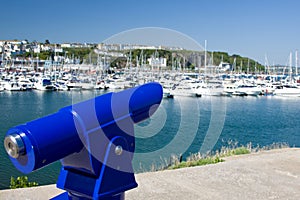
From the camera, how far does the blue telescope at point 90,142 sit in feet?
7.73

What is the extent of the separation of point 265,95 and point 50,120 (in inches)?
2347

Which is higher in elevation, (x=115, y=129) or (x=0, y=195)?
(x=115, y=129)

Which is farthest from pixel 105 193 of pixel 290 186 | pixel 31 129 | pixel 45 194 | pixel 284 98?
pixel 284 98

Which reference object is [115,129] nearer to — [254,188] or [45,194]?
[45,194]

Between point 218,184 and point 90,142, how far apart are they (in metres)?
3.59

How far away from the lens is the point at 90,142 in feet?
8.50

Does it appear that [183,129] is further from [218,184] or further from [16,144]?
[218,184]

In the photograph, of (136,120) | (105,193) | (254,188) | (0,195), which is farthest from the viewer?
(254,188)

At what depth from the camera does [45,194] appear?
513 centimetres

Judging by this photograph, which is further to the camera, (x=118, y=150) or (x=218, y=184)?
(x=218, y=184)

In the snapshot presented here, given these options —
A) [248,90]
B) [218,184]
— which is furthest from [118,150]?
[248,90]

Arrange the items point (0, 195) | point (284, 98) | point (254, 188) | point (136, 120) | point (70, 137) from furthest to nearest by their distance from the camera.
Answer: point (284, 98) → point (254, 188) → point (0, 195) → point (136, 120) → point (70, 137)

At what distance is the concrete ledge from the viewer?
17.1ft

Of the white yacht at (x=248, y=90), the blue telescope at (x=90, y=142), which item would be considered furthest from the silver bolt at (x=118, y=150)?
the white yacht at (x=248, y=90)
